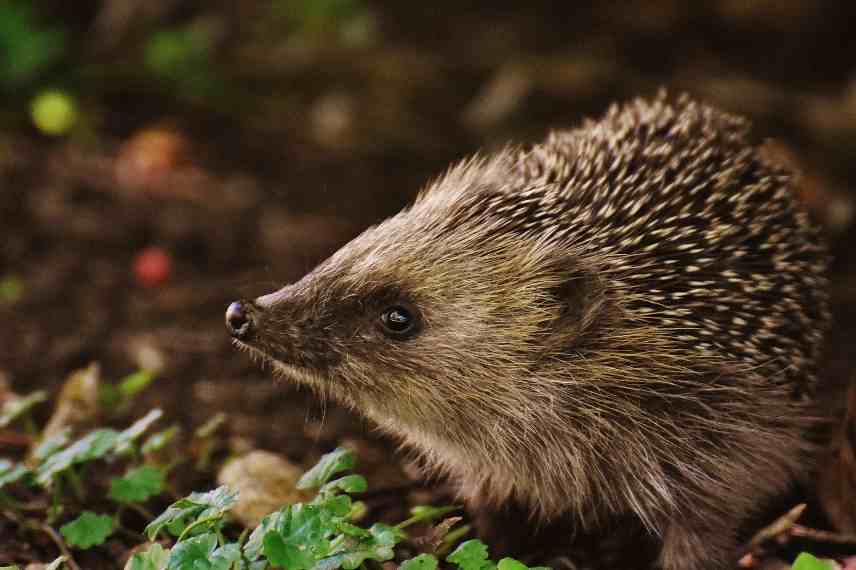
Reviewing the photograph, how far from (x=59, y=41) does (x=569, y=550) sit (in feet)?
19.4

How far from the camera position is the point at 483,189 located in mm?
4539

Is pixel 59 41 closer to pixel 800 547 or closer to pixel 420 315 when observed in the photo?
pixel 420 315

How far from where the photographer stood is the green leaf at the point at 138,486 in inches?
164

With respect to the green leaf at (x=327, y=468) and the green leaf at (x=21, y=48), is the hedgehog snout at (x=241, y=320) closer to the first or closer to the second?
the green leaf at (x=327, y=468)

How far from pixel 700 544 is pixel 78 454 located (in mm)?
2439

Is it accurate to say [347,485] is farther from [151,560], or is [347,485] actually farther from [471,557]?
[151,560]

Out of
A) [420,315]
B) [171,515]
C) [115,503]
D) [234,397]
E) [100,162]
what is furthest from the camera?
[100,162]

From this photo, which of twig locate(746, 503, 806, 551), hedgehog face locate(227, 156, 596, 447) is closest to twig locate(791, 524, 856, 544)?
twig locate(746, 503, 806, 551)

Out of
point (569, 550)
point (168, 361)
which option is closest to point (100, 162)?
point (168, 361)

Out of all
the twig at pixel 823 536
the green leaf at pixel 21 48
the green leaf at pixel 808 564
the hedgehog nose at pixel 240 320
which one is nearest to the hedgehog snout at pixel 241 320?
the hedgehog nose at pixel 240 320

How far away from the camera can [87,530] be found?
401 cm

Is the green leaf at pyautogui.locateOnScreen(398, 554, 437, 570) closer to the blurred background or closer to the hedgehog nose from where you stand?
the hedgehog nose

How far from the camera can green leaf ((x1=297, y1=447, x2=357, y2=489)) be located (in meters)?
3.72

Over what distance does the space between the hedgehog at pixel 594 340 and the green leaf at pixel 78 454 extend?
0.65m
